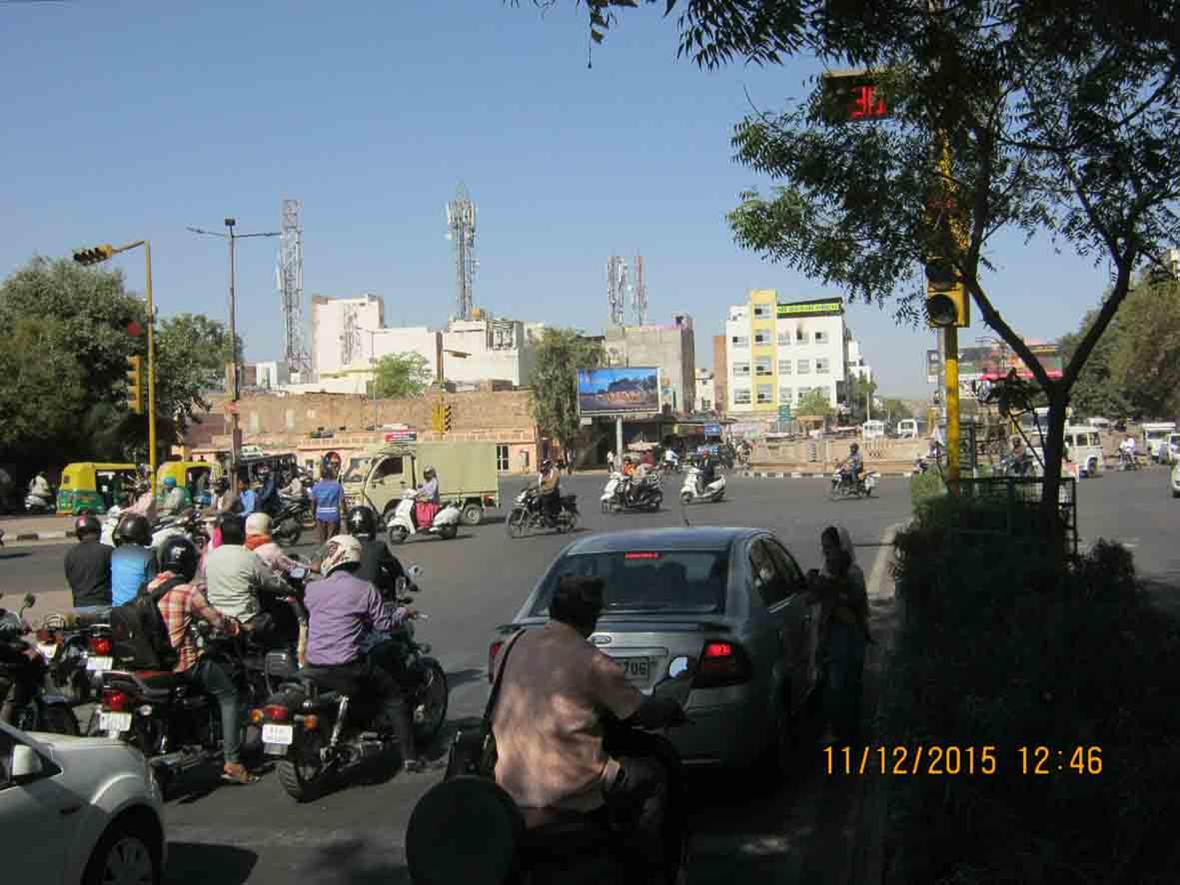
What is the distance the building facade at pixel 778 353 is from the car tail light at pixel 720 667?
4498 inches

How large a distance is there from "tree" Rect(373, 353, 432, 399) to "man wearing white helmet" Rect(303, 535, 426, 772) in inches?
4297

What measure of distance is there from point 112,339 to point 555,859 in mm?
50260

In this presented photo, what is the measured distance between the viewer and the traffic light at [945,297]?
10367 millimetres

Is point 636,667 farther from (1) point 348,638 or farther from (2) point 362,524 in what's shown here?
(2) point 362,524

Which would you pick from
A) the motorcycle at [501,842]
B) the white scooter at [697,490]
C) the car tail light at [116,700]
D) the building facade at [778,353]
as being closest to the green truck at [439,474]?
the white scooter at [697,490]

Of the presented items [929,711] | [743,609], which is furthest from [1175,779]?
[743,609]

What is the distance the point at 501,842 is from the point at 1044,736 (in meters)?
1.95

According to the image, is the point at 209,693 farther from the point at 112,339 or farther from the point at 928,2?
the point at 112,339

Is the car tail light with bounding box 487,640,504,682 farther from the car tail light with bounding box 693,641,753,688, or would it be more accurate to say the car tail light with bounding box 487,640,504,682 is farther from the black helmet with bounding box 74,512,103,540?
the black helmet with bounding box 74,512,103,540

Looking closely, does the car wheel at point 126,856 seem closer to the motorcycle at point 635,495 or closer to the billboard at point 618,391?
the motorcycle at point 635,495

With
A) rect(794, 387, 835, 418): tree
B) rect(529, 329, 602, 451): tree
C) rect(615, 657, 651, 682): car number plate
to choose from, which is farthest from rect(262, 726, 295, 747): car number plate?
rect(794, 387, 835, 418): tree

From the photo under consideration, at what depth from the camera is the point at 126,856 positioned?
5273 mm

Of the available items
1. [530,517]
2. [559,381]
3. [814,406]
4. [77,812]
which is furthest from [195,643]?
[814,406]

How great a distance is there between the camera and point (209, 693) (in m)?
7.80
